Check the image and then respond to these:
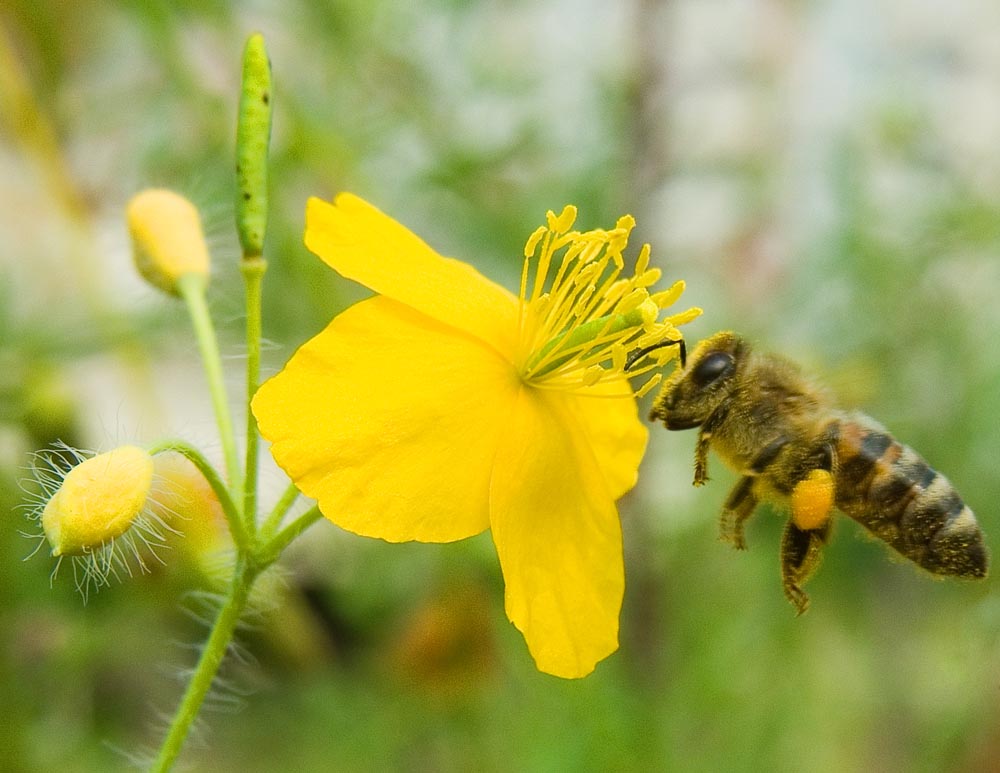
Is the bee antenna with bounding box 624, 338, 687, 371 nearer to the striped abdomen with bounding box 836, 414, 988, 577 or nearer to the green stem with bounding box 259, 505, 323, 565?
the striped abdomen with bounding box 836, 414, 988, 577

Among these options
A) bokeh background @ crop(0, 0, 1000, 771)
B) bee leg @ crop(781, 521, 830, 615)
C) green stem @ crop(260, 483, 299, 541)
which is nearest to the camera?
green stem @ crop(260, 483, 299, 541)

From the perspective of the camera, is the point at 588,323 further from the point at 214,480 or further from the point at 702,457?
the point at 214,480

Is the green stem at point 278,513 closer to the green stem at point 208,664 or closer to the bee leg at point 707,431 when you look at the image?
the green stem at point 208,664

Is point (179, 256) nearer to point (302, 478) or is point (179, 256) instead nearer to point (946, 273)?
point (302, 478)

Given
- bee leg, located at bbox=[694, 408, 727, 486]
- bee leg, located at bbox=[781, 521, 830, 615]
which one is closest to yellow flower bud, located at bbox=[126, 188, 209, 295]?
bee leg, located at bbox=[694, 408, 727, 486]

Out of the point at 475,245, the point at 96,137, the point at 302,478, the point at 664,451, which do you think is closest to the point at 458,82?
the point at 475,245

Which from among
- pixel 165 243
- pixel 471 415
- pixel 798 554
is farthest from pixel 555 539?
pixel 165 243
